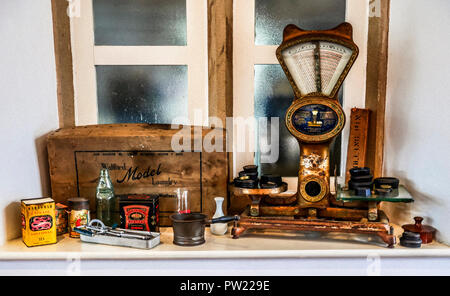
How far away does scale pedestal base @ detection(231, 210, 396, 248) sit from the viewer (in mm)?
1259

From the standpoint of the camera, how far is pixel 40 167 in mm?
1488

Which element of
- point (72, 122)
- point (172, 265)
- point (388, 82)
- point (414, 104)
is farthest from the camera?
point (72, 122)

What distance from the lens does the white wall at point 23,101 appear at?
4.32 ft

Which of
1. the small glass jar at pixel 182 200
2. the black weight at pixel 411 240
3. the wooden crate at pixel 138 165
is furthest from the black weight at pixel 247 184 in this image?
the black weight at pixel 411 240

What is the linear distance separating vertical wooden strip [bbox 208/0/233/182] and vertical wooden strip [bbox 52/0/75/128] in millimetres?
639

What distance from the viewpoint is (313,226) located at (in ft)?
4.33

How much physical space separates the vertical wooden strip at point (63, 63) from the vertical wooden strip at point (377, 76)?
1.35 meters

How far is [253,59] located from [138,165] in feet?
→ 2.32

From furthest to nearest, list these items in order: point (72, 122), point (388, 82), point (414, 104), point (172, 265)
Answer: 1. point (72, 122)
2. point (388, 82)
3. point (414, 104)
4. point (172, 265)

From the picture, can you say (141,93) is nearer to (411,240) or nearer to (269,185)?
(269,185)

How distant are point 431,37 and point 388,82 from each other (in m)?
0.28

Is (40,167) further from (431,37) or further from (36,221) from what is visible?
(431,37)

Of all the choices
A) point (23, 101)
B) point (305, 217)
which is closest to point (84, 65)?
point (23, 101)

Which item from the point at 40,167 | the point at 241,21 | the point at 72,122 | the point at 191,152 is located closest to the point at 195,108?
the point at 191,152
